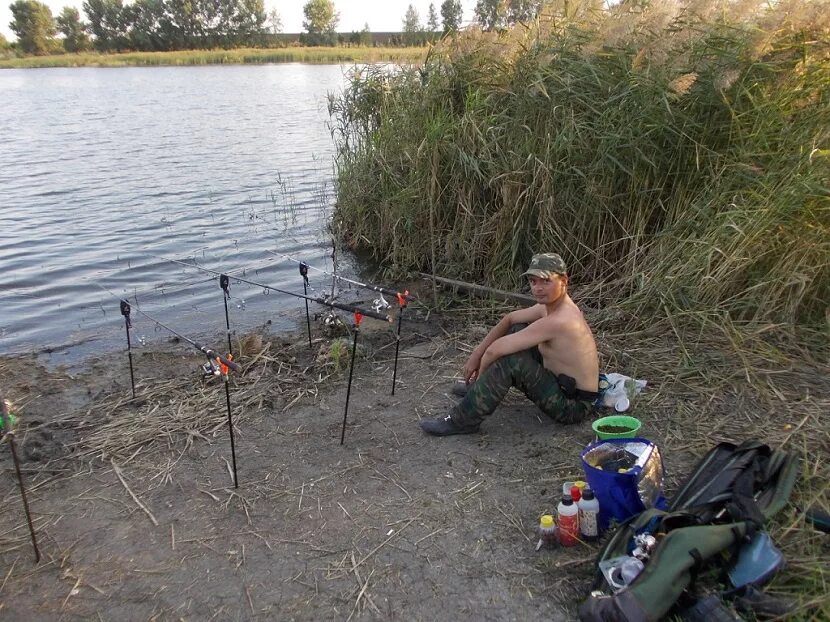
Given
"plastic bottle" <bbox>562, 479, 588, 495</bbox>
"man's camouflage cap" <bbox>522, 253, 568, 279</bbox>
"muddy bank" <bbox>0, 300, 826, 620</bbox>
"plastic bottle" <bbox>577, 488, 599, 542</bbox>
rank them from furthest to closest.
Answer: "man's camouflage cap" <bbox>522, 253, 568, 279</bbox>, "plastic bottle" <bbox>562, 479, 588, 495</bbox>, "plastic bottle" <bbox>577, 488, 599, 542</bbox>, "muddy bank" <bbox>0, 300, 826, 620</bbox>

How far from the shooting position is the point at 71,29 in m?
65.5

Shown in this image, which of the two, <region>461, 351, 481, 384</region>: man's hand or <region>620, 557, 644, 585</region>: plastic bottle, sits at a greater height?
<region>620, 557, 644, 585</region>: plastic bottle

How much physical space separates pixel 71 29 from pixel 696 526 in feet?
251

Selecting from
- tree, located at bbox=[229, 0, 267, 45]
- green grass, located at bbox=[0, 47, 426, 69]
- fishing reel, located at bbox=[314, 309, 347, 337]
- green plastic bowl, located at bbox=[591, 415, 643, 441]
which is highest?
green plastic bowl, located at bbox=[591, 415, 643, 441]

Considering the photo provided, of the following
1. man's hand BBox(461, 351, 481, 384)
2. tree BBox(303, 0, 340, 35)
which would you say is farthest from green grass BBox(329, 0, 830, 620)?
tree BBox(303, 0, 340, 35)

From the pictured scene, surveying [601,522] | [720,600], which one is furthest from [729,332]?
[720,600]

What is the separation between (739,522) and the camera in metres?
2.66

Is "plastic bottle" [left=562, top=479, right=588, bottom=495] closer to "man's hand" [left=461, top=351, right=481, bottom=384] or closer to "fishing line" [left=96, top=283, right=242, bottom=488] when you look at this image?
"man's hand" [left=461, top=351, right=481, bottom=384]

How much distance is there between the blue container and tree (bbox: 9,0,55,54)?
73188 millimetres

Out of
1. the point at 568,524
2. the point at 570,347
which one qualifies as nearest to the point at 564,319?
the point at 570,347

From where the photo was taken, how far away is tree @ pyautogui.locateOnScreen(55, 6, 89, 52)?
63906 mm

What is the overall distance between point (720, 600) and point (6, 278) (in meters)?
8.49

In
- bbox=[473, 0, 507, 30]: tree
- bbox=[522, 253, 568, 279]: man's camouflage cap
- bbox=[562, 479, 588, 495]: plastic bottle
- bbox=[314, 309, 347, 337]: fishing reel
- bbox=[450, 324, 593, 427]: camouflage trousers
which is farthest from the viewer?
bbox=[473, 0, 507, 30]: tree

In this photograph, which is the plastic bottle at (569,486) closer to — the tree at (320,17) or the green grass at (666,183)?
the green grass at (666,183)
